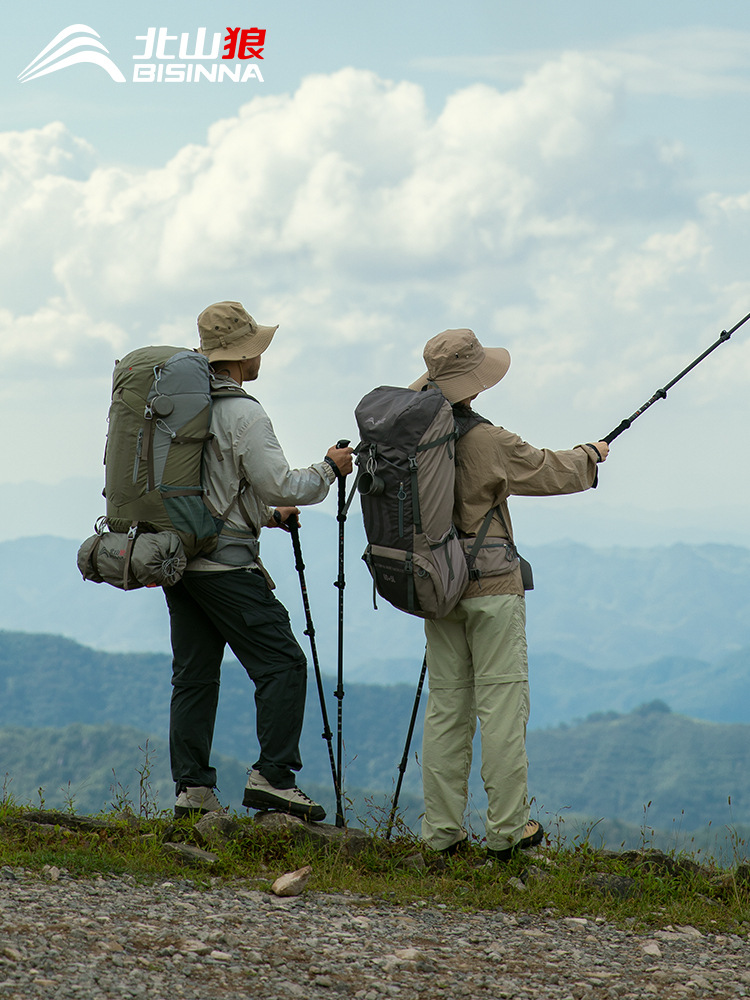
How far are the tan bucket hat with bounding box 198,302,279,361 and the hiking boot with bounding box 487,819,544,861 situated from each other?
345 cm

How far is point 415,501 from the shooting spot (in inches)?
249

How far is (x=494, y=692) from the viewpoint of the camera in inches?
260

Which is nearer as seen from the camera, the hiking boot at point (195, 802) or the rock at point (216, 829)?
the rock at point (216, 829)

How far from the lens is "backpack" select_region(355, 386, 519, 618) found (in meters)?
6.32

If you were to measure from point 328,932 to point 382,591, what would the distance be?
1988mm

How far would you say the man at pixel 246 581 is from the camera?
6.46 m

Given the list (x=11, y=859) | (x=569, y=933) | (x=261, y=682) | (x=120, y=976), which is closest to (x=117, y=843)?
(x=11, y=859)

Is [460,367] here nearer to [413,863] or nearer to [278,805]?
[278,805]

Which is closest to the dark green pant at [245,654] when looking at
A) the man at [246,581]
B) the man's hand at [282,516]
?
the man at [246,581]

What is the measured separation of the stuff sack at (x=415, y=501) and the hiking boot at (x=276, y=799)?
145 centimetres

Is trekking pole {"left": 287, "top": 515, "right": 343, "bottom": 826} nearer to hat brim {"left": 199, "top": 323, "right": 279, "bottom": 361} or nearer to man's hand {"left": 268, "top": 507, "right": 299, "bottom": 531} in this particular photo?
man's hand {"left": 268, "top": 507, "right": 299, "bottom": 531}

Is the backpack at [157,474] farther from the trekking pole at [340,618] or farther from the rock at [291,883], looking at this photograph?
the rock at [291,883]

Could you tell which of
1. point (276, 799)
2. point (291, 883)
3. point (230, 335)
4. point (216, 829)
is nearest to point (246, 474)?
point (230, 335)

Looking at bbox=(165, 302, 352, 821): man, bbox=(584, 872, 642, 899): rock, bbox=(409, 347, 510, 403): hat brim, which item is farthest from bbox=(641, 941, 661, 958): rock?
bbox=(409, 347, 510, 403): hat brim
